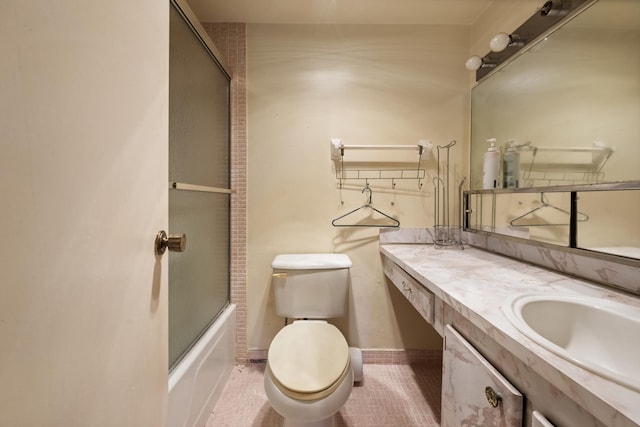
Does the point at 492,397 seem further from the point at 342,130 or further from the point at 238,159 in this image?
the point at 238,159

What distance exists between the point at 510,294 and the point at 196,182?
1.25 meters

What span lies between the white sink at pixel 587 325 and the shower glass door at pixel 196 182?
1.11 metres

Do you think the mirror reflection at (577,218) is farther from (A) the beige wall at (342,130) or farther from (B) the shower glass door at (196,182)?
(B) the shower glass door at (196,182)

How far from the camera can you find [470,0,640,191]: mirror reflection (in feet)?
2.53

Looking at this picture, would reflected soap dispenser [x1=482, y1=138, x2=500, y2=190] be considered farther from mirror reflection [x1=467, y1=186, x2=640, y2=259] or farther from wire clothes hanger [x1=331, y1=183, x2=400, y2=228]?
wire clothes hanger [x1=331, y1=183, x2=400, y2=228]

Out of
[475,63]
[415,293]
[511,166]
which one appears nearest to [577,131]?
[511,166]

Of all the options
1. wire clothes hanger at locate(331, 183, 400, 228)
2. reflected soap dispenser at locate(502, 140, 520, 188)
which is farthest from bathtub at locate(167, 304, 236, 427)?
reflected soap dispenser at locate(502, 140, 520, 188)

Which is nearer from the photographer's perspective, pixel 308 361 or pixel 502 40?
pixel 308 361

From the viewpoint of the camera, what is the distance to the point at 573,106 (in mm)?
940

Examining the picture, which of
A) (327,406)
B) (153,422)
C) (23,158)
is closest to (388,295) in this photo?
(327,406)

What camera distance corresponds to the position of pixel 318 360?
3.11ft

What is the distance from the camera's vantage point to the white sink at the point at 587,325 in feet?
1.94

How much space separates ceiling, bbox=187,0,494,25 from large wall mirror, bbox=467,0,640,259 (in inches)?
17.6

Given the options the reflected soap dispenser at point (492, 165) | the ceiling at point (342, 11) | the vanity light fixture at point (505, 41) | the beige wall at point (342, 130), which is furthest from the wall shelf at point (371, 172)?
the ceiling at point (342, 11)
